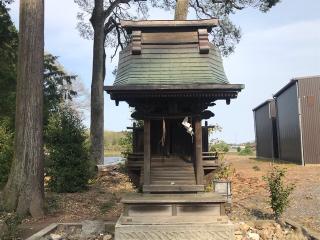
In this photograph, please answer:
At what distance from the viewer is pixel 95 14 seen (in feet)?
72.0

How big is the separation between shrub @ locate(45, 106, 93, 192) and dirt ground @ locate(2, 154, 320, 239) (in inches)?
22.2

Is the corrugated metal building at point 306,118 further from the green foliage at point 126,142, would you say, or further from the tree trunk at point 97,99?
the green foliage at point 126,142

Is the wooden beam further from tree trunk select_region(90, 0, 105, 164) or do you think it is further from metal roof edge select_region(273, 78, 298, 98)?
metal roof edge select_region(273, 78, 298, 98)

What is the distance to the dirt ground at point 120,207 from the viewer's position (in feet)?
35.1

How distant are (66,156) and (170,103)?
22.6ft

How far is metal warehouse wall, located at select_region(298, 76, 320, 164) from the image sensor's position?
77.2 ft

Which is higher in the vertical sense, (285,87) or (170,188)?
(285,87)

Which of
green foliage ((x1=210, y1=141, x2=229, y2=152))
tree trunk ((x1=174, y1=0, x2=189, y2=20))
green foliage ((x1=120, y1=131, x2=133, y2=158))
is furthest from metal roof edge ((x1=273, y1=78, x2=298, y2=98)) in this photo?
green foliage ((x1=120, y1=131, x2=133, y2=158))

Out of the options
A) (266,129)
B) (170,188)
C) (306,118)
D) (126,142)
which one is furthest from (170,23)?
(266,129)

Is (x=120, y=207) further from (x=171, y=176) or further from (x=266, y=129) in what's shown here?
(x=266, y=129)

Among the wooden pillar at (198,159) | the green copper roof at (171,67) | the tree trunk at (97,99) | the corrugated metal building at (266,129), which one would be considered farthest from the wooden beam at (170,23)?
the corrugated metal building at (266,129)

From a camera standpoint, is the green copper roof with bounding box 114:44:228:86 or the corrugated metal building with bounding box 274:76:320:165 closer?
the green copper roof with bounding box 114:44:228:86

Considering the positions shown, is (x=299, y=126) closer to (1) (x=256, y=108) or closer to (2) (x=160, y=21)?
(1) (x=256, y=108)

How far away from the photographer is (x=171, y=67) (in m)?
8.87
